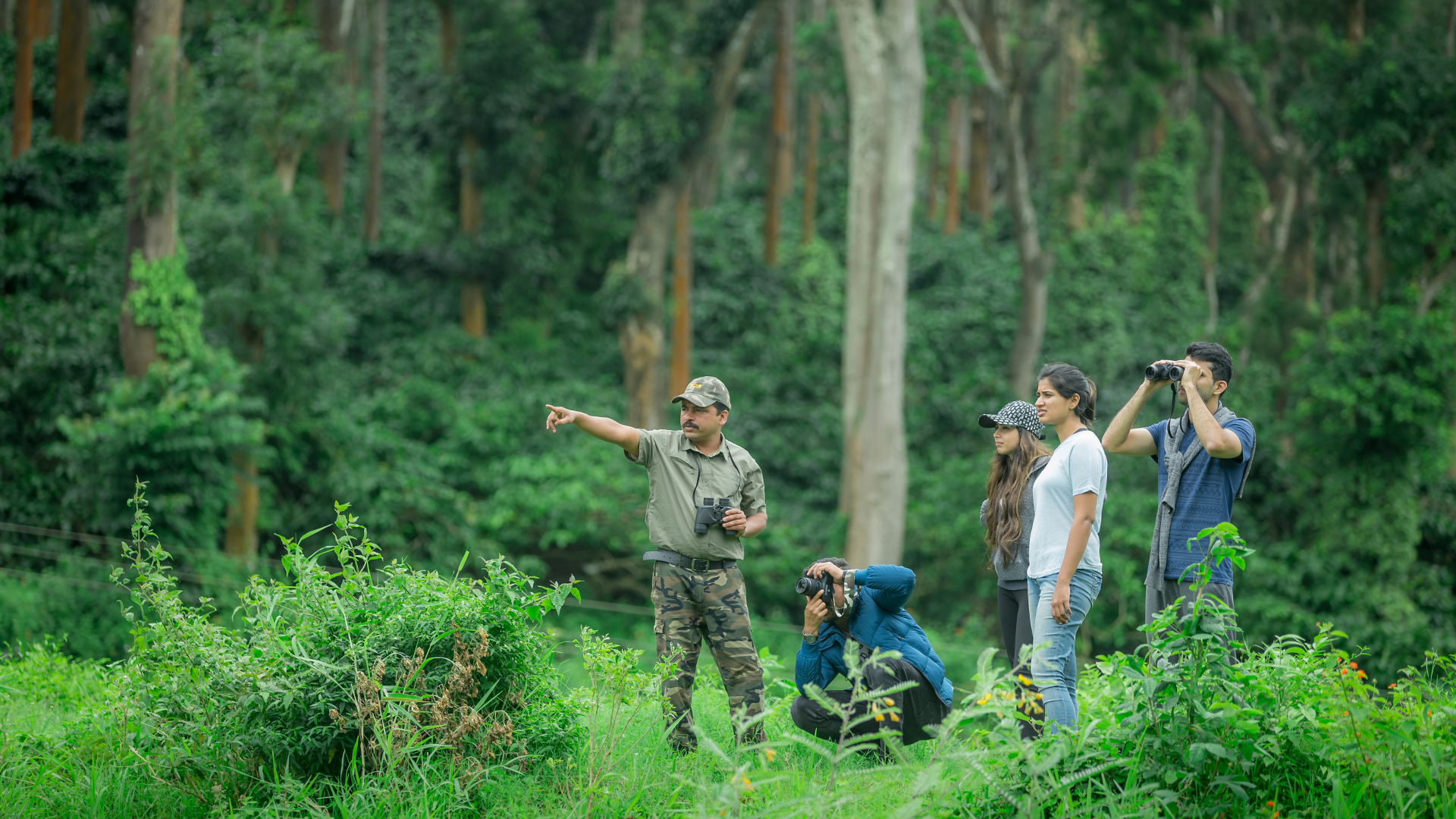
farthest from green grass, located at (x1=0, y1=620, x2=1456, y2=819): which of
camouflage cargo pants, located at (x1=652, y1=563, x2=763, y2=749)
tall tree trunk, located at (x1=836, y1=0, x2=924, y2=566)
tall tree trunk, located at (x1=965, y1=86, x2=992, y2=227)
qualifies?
tall tree trunk, located at (x1=965, y1=86, x2=992, y2=227)

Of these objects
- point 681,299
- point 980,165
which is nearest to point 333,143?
point 681,299

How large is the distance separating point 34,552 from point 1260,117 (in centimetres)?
1767

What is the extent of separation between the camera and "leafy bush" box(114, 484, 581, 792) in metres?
3.76

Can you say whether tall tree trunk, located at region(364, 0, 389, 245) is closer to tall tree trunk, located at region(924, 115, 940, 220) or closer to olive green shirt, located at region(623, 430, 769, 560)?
tall tree trunk, located at region(924, 115, 940, 220)

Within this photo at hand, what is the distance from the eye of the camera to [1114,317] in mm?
21250

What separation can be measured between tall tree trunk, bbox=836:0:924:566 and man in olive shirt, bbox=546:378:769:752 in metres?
9.46

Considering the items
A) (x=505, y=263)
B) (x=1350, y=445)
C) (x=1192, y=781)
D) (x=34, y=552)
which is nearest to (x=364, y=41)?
(x=505, y=263)

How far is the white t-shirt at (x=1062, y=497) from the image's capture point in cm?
408

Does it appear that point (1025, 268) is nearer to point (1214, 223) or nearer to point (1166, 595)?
point (1214, 223)

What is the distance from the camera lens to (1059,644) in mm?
4105

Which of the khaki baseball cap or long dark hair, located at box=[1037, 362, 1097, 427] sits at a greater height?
long dark hair, located at box=[1037, 362, 1097, 427]

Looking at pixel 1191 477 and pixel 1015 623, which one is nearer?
pixel 1191 477

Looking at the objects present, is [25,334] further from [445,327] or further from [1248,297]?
[1248,297]

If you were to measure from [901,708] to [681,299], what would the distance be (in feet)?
45.9
